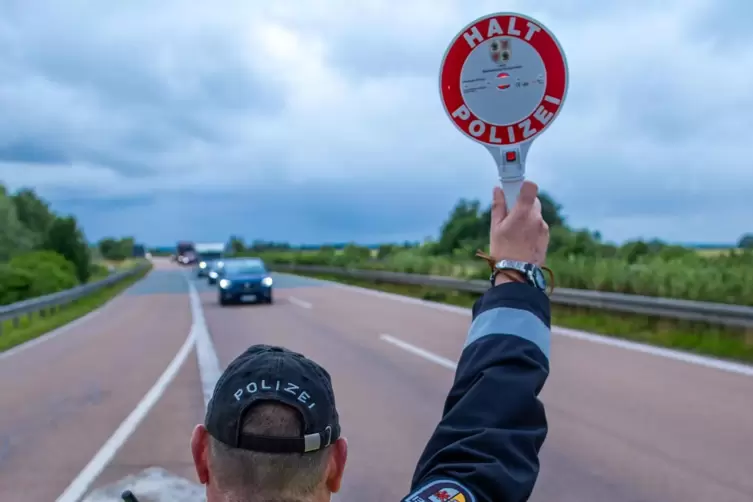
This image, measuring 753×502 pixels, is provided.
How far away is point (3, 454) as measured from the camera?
7.55 metres

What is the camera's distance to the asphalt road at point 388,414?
6.42m

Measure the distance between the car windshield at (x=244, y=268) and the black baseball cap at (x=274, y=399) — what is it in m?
26.3

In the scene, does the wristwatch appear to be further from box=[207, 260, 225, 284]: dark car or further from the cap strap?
box=[207, 260, 225, 284]: dark car

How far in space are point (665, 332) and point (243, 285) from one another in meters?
15.3

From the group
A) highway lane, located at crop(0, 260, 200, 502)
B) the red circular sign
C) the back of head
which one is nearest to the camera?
the back of head

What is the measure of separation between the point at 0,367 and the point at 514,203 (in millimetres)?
13544

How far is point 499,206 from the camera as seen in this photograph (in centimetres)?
212

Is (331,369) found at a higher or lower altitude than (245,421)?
lower

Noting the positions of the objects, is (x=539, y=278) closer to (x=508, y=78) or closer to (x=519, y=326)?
(x=519, y=326)

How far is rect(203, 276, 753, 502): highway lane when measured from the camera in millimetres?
6242

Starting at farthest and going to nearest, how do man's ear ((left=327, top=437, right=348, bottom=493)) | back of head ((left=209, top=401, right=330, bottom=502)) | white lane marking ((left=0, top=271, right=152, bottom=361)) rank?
white lane marking ((left=0, top=271, right=152, bottom=361)) → man's ear ((left=327, top=437, right=348, bottom=493)) → back of head ((left=209, top=401, right=330, bottom=502))

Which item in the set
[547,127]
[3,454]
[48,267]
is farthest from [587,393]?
[48,267]

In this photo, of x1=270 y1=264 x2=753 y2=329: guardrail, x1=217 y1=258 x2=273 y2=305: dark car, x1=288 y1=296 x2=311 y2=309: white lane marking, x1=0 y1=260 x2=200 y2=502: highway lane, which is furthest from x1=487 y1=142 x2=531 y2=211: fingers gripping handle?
x1=217 y1=258 x2=273 y2=305: dark car

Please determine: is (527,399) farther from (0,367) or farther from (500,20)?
(0,367)
